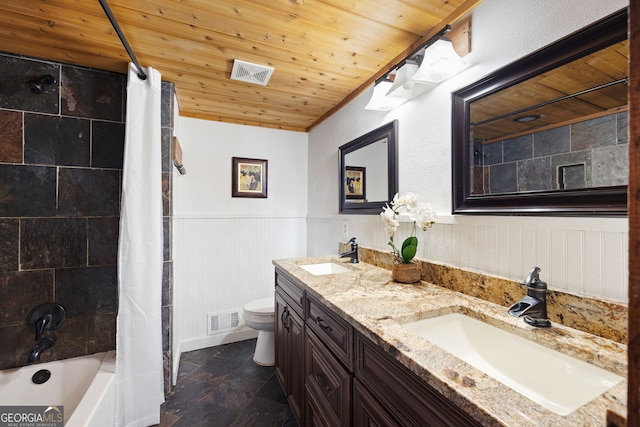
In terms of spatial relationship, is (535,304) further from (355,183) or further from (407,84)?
(355,183)

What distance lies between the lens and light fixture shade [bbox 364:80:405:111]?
1.67 metres

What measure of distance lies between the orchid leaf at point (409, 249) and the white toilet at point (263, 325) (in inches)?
49.8

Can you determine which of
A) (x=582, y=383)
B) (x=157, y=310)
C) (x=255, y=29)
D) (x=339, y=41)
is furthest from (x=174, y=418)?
(x=339, y=41)

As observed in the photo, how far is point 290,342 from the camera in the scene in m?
1.69

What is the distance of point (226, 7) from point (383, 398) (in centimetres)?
170

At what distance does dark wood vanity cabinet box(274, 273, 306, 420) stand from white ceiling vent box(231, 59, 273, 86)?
1.39 m

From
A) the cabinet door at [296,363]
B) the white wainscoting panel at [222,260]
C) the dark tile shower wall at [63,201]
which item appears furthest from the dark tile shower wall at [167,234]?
the cabinet door at [296,363]

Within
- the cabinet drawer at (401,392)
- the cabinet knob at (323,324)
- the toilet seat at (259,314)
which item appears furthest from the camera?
Answer: the toilet seat at (259,314)

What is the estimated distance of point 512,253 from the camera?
107cm

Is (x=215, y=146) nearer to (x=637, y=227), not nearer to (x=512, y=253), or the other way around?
(x=512, y=253)

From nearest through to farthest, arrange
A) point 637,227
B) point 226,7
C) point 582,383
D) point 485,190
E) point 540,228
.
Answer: point 637,227
point 582,383
point 540,228
point 485,190
point 226,7

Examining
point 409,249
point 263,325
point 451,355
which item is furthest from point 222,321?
point 451,355

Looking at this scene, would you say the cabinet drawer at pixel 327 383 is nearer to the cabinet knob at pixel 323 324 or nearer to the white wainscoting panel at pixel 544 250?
the cabinet knob at pixel 323 324

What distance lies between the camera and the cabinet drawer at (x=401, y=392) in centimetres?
62
